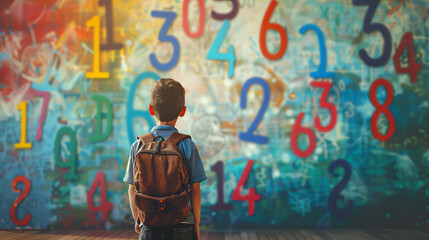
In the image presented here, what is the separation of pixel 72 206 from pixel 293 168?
2552 millimetres

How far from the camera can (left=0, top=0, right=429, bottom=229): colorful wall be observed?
366cm

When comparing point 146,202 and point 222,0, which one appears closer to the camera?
point 146,202

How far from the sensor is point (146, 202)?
55.4 inches

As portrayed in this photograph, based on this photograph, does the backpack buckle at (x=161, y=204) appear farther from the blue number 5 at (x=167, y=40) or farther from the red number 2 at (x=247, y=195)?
the blue number 5 at (x=167, y=40)

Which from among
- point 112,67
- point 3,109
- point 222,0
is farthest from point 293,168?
point 3,109

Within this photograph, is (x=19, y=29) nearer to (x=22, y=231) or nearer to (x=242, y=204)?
(x=22, y=231)

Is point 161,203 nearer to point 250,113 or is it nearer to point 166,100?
point 166,100

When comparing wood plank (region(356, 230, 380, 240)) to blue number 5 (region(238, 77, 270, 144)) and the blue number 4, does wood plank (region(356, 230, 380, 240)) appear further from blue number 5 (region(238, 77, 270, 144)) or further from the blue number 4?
the blue number 4

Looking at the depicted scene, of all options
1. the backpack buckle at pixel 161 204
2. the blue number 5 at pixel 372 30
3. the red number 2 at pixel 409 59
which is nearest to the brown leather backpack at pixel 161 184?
the backpack buckle at pixel 161 204

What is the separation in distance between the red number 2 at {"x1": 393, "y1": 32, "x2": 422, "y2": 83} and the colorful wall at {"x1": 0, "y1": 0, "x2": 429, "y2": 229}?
0.01m

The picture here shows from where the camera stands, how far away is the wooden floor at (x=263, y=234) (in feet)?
10.9

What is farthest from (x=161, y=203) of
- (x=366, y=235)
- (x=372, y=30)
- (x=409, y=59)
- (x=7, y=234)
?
(x=409, y=59)

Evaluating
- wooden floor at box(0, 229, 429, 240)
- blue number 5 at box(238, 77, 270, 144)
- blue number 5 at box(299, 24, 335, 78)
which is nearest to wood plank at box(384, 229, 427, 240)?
wooden floor at box(0, 229, 429, 240)

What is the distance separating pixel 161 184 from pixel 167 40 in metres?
2.63
